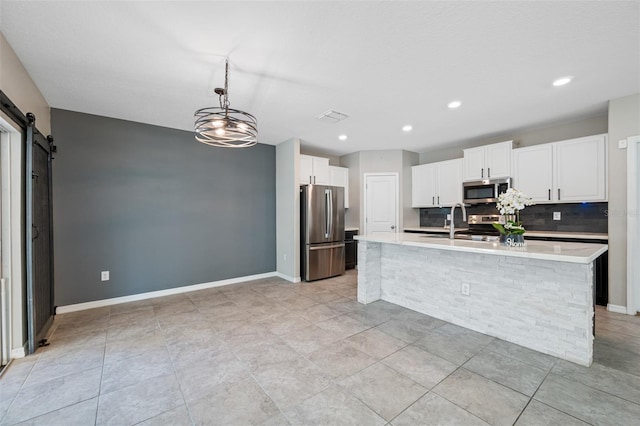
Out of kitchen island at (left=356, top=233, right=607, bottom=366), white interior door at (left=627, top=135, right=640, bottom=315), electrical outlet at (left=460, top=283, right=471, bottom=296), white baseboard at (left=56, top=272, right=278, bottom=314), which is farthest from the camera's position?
white baseboard at (left=56, top=272, right=278, bottom=314)

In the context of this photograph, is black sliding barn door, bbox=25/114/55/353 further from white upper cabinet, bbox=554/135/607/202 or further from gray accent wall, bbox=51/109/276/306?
white upper cabinet, bbox=554/135/607/202

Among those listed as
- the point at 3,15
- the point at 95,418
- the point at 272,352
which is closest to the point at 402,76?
the point at 272,352

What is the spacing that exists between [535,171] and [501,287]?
100 inches

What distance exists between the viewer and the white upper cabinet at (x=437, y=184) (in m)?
5.11

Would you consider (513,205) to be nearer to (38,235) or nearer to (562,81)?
(562,81)

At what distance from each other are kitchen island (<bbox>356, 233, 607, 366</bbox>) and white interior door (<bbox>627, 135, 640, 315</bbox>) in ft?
4.18

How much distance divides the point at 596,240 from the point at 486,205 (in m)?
1.64

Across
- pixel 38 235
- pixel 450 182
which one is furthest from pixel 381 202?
pixel 38 235

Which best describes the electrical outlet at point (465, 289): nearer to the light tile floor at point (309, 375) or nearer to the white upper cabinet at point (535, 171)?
the light tile floor at point (309, 375)

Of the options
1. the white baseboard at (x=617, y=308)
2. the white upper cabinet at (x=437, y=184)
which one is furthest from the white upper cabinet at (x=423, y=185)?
the white baseboard at (x=617, y=308)

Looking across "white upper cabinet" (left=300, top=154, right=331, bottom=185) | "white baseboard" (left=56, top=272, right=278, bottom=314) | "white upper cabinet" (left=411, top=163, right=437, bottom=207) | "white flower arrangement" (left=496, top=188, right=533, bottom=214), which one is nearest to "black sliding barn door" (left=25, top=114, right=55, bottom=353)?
"white baseboard" (left=56, top=272, right=278, bottom=314)

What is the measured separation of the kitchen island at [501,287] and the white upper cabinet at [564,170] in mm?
1679

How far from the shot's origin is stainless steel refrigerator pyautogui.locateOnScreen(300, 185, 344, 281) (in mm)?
4770

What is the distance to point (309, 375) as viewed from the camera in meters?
2.03
